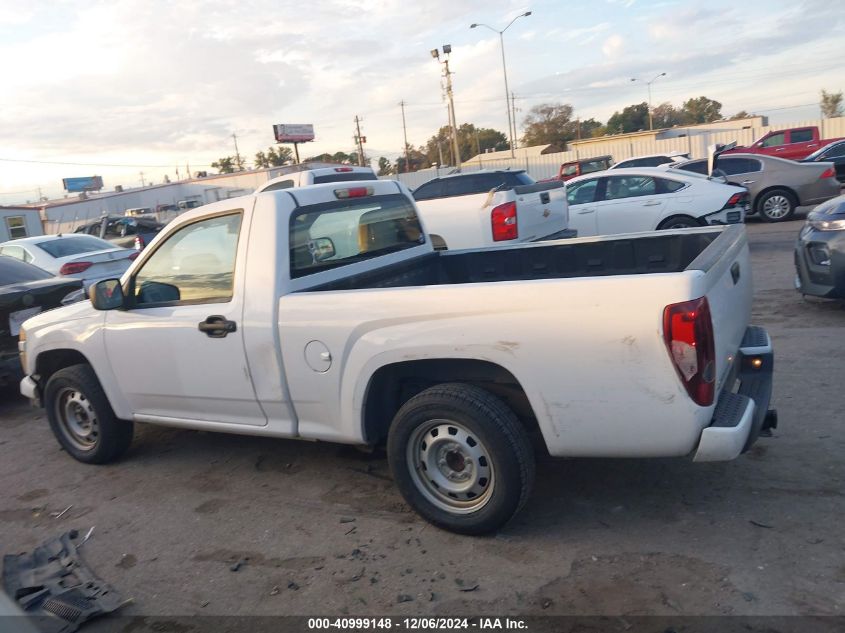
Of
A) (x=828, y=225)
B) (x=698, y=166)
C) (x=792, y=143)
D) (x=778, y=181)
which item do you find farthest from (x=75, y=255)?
(x=792, y=143)

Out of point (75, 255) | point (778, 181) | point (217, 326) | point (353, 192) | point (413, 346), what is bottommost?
point (778, 181)

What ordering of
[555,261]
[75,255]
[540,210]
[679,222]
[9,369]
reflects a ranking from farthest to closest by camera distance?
[75,255]
[679,222]
[540,210]
[9,369]
[555,261]

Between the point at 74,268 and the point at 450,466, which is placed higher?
the point at 74,268

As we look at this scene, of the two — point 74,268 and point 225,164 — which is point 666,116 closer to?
point 225,164

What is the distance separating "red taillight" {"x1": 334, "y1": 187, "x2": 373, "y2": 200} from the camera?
4.70 meters

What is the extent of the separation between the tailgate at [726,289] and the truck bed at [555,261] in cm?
26

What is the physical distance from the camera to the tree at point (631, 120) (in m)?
84.2

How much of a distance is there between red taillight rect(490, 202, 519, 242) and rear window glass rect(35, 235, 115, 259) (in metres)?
6.58

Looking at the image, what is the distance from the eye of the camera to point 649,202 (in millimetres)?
11406

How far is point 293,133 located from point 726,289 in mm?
62890

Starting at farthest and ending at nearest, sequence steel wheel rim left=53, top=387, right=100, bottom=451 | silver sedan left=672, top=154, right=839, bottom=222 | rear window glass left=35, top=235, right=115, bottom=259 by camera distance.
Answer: silver sedan left=672, top=154, right=839, bottom=222 < rear window glass left=35, top=235, right=115, bottom=259 < steel wheel rim left=53, top=387, right=100, bottom=451

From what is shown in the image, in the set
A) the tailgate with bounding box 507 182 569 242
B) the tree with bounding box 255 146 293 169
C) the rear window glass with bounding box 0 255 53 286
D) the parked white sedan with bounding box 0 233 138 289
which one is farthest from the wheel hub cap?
the tree with bounding box 255 146 293 169

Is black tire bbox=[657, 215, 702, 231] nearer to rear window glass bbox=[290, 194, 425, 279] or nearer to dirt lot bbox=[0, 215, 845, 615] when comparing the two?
dirt lot bbox=[0, 215, 845, 615]

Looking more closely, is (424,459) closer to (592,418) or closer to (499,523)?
(499,523)
